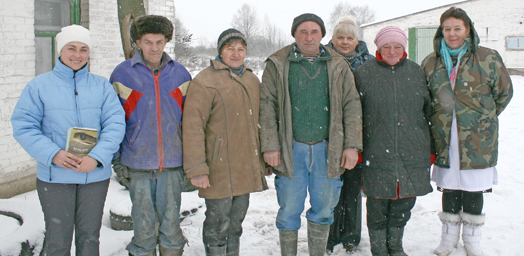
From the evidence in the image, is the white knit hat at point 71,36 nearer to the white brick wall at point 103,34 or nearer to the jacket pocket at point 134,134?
the jacket pocket at point 134,134

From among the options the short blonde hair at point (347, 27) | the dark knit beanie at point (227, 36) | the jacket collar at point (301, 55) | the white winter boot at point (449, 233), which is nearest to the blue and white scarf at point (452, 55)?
the short blonde hair at point (347, 27)

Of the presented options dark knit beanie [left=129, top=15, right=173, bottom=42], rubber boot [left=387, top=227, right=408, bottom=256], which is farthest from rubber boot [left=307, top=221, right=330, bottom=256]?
dark knit beanie [left=129, top=15, right=173, bottom=42]

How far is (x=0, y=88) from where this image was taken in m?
4.06

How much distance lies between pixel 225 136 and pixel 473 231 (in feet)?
7.37

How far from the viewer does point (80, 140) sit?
7.24ft

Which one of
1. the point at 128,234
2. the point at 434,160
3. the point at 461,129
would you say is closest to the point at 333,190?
the point at 434,160

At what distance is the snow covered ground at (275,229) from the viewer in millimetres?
3002

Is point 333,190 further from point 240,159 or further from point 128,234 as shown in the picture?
point 128,234

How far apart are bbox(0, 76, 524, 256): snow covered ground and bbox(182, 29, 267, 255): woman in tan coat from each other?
2.29 feet

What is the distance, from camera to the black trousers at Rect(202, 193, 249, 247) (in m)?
2.59

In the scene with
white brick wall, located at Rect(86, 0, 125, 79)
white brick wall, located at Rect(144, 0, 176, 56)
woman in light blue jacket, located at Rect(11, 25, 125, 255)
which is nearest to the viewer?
woman in light blue jacket, located at Rect(11, 25, 125, 255)

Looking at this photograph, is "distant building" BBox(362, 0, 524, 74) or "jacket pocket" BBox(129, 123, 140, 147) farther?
"distant building" BBox(362, 0, 524, 74)

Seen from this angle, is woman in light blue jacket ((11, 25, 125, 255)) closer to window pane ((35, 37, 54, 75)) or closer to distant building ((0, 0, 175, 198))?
distant building ((0, 0, 175, 198))

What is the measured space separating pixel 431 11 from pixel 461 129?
1550cm
